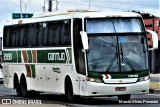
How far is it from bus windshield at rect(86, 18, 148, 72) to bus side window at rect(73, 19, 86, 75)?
36 centimetres

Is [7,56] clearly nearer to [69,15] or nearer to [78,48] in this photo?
[69,15]

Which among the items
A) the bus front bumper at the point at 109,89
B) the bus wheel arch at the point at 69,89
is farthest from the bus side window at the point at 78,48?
the bus wheel arch at the point at 69,89

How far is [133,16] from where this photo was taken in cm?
2283

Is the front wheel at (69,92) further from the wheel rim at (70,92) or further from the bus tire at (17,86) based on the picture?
the bus tire at (17,86)

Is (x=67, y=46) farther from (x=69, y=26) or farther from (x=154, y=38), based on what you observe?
(x=154, y=38)

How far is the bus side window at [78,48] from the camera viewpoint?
22.3 meters

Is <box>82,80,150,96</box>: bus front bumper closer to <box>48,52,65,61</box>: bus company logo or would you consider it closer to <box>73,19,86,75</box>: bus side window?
<box>73,19,86,75</box>: bus side window

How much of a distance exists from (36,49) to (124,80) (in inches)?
229

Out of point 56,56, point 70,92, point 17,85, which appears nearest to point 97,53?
point 70,92

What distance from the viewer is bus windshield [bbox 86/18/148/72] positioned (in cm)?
2192

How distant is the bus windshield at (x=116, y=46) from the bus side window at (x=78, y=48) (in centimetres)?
36

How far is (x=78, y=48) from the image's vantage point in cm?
2261

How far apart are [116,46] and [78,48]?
53.7 inches

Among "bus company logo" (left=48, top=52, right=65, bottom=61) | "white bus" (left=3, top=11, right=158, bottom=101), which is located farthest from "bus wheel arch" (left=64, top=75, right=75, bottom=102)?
"bus company logo" (left=48, top=52, right=65, bottom=61)
